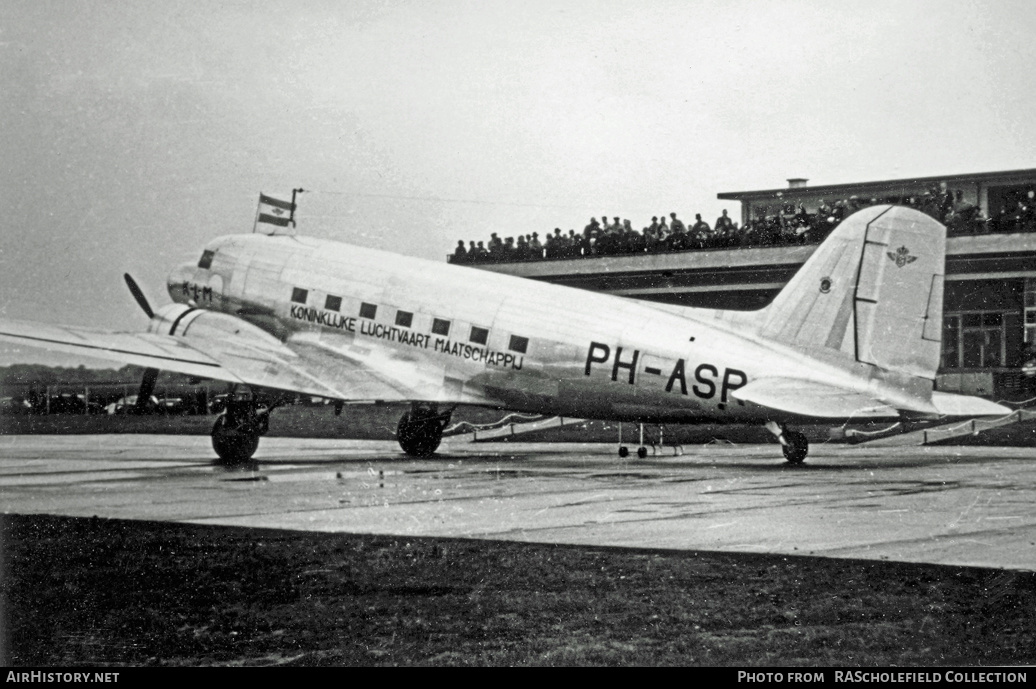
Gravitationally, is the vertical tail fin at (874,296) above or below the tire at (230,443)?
above

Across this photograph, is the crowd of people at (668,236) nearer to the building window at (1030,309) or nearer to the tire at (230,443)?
the building window at (1030,309)

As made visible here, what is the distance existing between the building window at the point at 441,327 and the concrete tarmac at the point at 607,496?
2.49 m

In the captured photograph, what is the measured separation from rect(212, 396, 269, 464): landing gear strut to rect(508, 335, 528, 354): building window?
4.94 metres

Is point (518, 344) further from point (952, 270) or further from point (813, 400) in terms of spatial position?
point (952, 270)

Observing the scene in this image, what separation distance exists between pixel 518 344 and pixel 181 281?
8788mm

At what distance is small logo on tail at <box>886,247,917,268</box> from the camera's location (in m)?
18.2

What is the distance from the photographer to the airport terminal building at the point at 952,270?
24484mm

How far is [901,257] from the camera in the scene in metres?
18.3

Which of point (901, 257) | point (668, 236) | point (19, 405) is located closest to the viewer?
point (901, 257)

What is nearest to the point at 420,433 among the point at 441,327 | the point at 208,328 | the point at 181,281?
the point at 441,327

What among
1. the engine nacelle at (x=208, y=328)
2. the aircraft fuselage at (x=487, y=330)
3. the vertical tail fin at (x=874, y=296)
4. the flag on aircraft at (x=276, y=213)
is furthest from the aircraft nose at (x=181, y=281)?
the vertical tail fin at (x=874, y=296)

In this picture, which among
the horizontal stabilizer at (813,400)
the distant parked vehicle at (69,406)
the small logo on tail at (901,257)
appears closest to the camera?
the horizontal stabilizer at (813,400)

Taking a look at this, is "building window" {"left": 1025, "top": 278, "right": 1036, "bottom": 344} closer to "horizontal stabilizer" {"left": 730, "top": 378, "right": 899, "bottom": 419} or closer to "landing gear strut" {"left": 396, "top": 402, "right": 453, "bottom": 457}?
"horizontal stabilizer" {"left": 730, "top": 378, "right": 899, "bottom": 419}

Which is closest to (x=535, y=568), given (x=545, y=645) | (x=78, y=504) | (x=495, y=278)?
(x=545, y=645)
